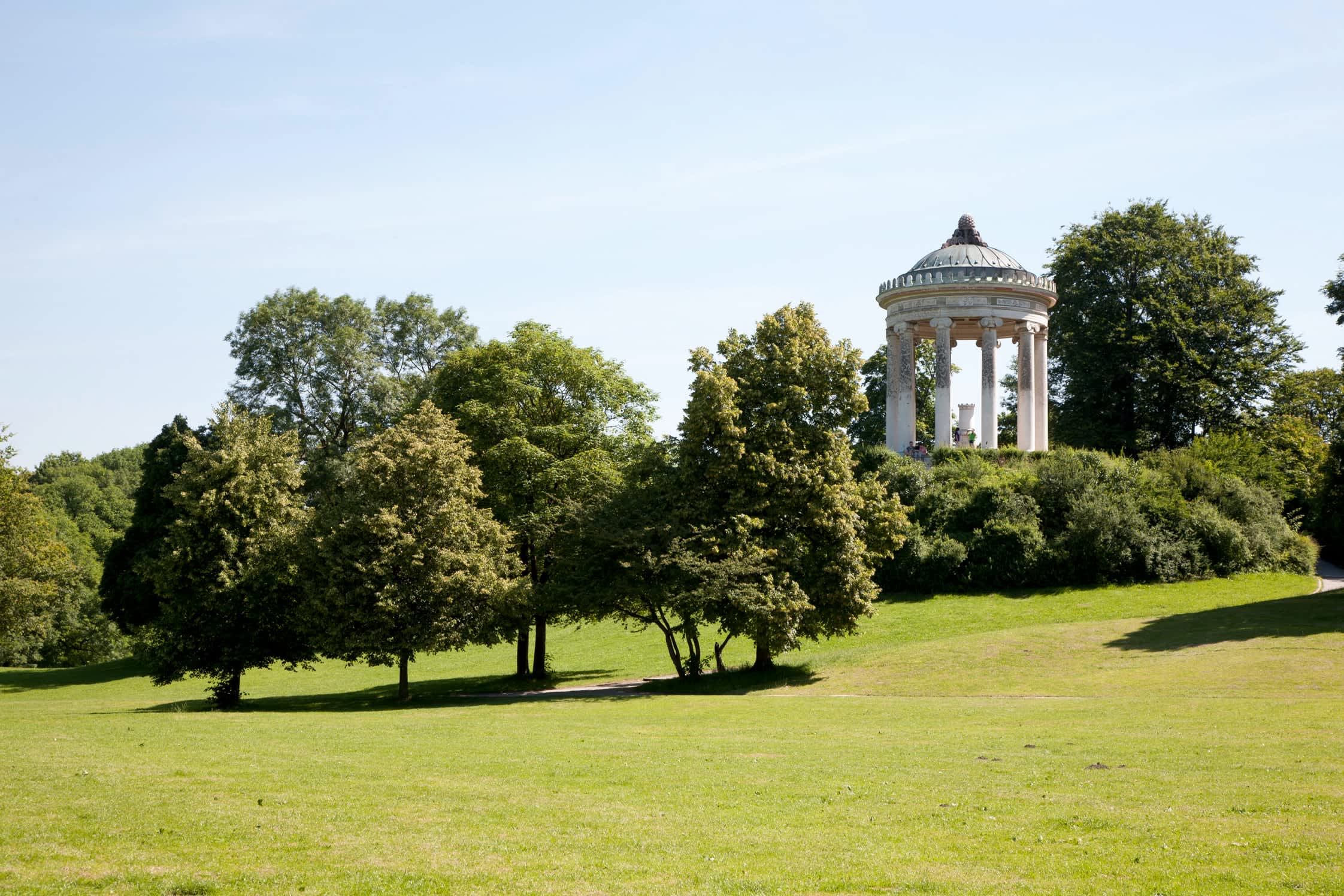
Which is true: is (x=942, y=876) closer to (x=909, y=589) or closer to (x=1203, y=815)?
(x=1203, y=815)

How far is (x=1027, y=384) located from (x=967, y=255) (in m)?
8.07

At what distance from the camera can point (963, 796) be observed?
17.2 meters

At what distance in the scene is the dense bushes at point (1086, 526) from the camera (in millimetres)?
52250

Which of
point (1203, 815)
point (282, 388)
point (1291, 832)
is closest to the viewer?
point (1291, 832)

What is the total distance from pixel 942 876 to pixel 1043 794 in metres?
4.89

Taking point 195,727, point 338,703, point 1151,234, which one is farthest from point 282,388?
point 1151,234

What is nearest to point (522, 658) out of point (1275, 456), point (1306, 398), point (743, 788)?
point (743, 788)

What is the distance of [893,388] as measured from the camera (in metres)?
65.9

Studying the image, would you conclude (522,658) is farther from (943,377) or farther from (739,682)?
(943,377)

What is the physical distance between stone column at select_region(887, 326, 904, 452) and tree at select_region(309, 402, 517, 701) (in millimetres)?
31590

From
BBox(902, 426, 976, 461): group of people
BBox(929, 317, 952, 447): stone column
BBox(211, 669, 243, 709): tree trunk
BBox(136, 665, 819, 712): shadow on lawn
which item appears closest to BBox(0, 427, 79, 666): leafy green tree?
BBox(136, 665, 819, 712): shadow on lawn

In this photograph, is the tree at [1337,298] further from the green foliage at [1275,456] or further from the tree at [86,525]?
the tree at [86,525]

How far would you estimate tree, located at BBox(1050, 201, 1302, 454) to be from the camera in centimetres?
6606

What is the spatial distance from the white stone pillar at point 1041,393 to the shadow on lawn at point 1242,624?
72.5 feet
